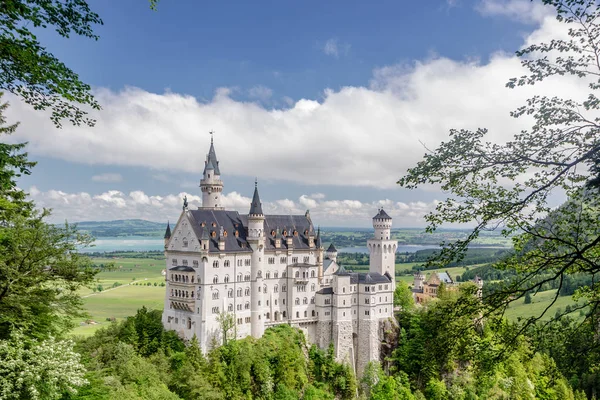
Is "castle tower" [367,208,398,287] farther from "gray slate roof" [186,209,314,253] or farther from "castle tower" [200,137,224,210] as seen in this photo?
"castle tower" [200,137,224,210]

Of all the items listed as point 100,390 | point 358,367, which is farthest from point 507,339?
point 358,367

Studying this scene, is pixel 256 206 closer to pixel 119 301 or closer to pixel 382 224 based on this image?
pixel 382 224

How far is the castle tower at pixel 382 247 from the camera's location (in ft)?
275

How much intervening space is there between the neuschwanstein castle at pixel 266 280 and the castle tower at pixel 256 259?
13 centimetres

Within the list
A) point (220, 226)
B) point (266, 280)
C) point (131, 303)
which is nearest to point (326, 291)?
point (266, 280)

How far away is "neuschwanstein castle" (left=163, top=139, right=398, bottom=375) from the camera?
65.7 meters

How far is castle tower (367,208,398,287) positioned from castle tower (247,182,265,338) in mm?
21567

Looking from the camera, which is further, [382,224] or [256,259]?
[382,224]

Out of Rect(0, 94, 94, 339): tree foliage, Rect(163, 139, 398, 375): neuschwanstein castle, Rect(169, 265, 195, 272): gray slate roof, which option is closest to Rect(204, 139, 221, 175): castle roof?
Rect(163, 139, 398, 375): neuschwanstein castle

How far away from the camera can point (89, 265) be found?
29797 millimetres

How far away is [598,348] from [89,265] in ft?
81.8

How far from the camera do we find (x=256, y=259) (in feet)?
231

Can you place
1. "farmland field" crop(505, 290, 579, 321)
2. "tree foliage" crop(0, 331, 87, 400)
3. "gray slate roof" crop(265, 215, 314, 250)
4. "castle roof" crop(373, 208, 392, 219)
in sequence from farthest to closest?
"farmland field" crop(505, 290, 579, 321) < "castle roof" crop(373, 208, 392, 219) < "gray slate roof" crop(265, 215, 314, 250) < "tree foliage" crop(0, 331, 87, 400)

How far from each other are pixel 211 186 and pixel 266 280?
1556 centimetres
